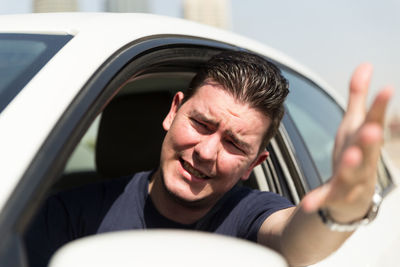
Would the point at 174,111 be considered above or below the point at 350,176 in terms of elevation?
below

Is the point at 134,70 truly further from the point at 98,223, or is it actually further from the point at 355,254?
the point at 355,254

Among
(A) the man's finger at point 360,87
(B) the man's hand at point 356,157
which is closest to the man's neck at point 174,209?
(B) the man's hand at point 356,157

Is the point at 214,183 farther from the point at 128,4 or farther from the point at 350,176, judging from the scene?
the point at 128,4

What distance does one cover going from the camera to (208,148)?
1.80 meters

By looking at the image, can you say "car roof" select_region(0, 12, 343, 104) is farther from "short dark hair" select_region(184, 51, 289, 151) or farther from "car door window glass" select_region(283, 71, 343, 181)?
"car door window glass" select_region(283, 71, 343, 181)

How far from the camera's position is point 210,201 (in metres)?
1.96

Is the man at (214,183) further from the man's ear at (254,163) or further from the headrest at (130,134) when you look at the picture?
the headrest at (130,134)

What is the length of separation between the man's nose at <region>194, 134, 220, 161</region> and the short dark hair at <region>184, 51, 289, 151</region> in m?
0.18

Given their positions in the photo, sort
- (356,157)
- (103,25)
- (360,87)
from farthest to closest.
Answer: (103,25) → (360,87) → (356,157)

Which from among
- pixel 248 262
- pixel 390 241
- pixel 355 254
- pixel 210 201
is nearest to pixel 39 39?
pixel 210 201

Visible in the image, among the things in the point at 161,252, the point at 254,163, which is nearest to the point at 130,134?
the point at 254,163

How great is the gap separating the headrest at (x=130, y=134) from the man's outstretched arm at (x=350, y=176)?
162cm

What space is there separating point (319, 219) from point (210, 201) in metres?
0.59

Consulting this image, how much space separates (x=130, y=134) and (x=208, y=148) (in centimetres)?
136
